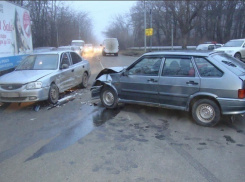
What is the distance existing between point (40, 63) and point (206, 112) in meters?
5.68

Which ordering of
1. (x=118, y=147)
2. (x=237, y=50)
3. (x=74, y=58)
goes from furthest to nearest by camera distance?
(x=237, y=50) < (x=74, y=58) < (x=118, y=147)

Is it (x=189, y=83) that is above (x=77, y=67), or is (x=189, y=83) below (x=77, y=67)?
below

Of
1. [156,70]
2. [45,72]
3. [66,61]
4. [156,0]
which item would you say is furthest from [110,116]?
[156,0]

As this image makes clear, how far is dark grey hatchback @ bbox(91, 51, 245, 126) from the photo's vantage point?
484cm

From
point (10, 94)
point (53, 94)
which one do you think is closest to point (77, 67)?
point (53, 94)

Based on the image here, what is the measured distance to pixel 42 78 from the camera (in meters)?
7.01

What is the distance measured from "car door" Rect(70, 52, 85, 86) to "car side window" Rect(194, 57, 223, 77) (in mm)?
5159

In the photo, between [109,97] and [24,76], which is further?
[24,76]

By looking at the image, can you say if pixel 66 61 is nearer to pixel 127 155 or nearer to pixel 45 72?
pixel 45 72

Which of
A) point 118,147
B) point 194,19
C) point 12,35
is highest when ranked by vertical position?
point 194,19

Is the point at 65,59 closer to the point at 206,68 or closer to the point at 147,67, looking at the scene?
the point at 147,67

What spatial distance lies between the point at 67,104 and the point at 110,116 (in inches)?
79.6

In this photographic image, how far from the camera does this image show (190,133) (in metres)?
4.85

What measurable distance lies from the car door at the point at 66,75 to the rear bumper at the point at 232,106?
5.12 metres
